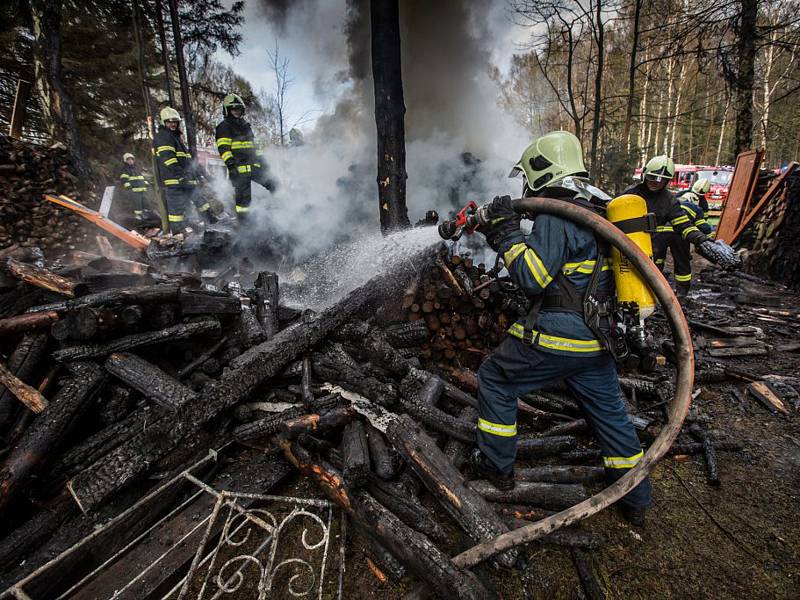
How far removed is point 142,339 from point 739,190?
12631 millimetres

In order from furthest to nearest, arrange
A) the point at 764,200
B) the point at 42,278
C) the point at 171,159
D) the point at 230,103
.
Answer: the point at 764,200
the point at 171,159
the point at 230,103
the point at 42,278

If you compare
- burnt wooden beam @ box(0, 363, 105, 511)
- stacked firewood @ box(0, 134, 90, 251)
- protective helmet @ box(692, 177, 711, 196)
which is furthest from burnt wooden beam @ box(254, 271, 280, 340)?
protective helmet @ box(692, 177, 711, 196)

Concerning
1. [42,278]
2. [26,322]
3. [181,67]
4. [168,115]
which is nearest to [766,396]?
[26,322]

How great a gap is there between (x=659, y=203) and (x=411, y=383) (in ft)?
13.3

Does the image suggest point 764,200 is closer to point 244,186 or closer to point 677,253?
point 677,253

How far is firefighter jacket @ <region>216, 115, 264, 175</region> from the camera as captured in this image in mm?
5898

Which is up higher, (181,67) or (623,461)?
(181,67)

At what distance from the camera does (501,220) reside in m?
2.16

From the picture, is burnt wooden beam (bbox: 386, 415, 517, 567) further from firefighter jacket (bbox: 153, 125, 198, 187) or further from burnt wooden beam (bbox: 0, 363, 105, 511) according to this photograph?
firefighter jacket (bbox: 153, 125, 198, 187)

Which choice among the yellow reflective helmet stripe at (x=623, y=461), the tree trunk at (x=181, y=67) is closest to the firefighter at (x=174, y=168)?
the tree trunk at (x=181, y=67)

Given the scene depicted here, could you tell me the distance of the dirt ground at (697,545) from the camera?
6.02 ft

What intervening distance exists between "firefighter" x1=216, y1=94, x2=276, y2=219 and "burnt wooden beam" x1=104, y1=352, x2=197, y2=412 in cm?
397

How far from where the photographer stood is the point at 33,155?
7512 millimetres

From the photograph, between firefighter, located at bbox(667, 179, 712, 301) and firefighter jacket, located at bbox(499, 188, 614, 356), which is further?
firefighter, located at bbox(667, 179, 712, 301)
